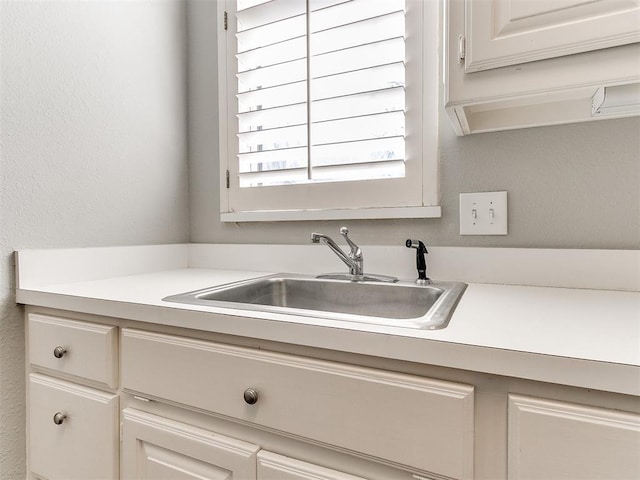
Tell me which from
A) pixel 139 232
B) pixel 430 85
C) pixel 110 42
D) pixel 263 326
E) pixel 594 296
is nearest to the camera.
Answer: pixel 263 326

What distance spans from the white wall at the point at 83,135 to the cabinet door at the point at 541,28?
1.14 metres

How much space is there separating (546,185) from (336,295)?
68 centimetres

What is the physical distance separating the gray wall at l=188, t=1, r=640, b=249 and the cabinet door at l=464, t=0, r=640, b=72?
377 mm

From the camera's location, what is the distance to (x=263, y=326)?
0.67 m

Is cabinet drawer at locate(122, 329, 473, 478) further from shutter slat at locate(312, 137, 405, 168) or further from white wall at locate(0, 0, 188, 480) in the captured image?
shutter slat at locate(312, 137, 405, 168)

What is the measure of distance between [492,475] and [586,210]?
765 millimetres

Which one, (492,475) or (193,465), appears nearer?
(492,475)

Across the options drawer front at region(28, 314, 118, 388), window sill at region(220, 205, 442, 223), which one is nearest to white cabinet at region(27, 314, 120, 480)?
drawer front at region(28, 314, 118, 388)

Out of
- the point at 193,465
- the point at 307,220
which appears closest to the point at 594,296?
the point at 307,220

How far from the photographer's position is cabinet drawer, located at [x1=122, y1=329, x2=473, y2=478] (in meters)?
0.54

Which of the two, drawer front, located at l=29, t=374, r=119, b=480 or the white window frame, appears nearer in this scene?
drawer front, located at l=29, t=374, r=119, b=480

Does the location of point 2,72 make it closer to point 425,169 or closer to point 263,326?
point 263,326

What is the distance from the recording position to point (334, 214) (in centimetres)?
125

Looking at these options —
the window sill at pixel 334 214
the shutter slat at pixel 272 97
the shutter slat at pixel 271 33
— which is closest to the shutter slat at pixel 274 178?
the window sill at pixel 334 214
